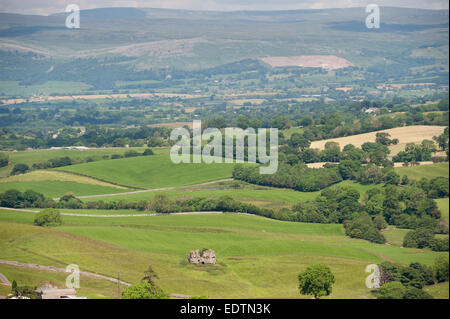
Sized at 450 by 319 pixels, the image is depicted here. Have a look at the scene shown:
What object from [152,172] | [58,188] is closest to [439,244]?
[58,188]

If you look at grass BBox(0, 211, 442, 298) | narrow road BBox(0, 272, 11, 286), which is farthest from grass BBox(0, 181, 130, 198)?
narrow road BBox(0, 272, 11, 286)

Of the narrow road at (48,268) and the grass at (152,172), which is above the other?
the narrow road at (48,268)

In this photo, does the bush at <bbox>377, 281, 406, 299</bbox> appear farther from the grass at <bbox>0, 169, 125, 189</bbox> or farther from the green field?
the grass at <bbox>0, 169, 125, 189</bbox>

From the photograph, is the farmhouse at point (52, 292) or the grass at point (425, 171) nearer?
the farmhouse at point (52, 292)

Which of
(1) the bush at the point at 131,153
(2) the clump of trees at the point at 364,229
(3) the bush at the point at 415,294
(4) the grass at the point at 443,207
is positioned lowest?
(1) the bush at the point at 131,153

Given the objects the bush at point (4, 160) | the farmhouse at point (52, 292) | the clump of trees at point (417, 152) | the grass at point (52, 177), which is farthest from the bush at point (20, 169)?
the farmhouse at point (52, 292)

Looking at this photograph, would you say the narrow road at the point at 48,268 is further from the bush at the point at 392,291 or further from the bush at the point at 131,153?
the bush at the point at 131,153

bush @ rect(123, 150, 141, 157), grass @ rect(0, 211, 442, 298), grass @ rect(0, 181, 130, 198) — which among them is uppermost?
grass @ rect(0, 211, 442, 298)

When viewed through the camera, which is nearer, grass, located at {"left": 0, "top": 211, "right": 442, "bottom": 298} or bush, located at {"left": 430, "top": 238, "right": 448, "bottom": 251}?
grass, located at {"left": 0, "top": 211, "right": 442, "bottom": 298}
